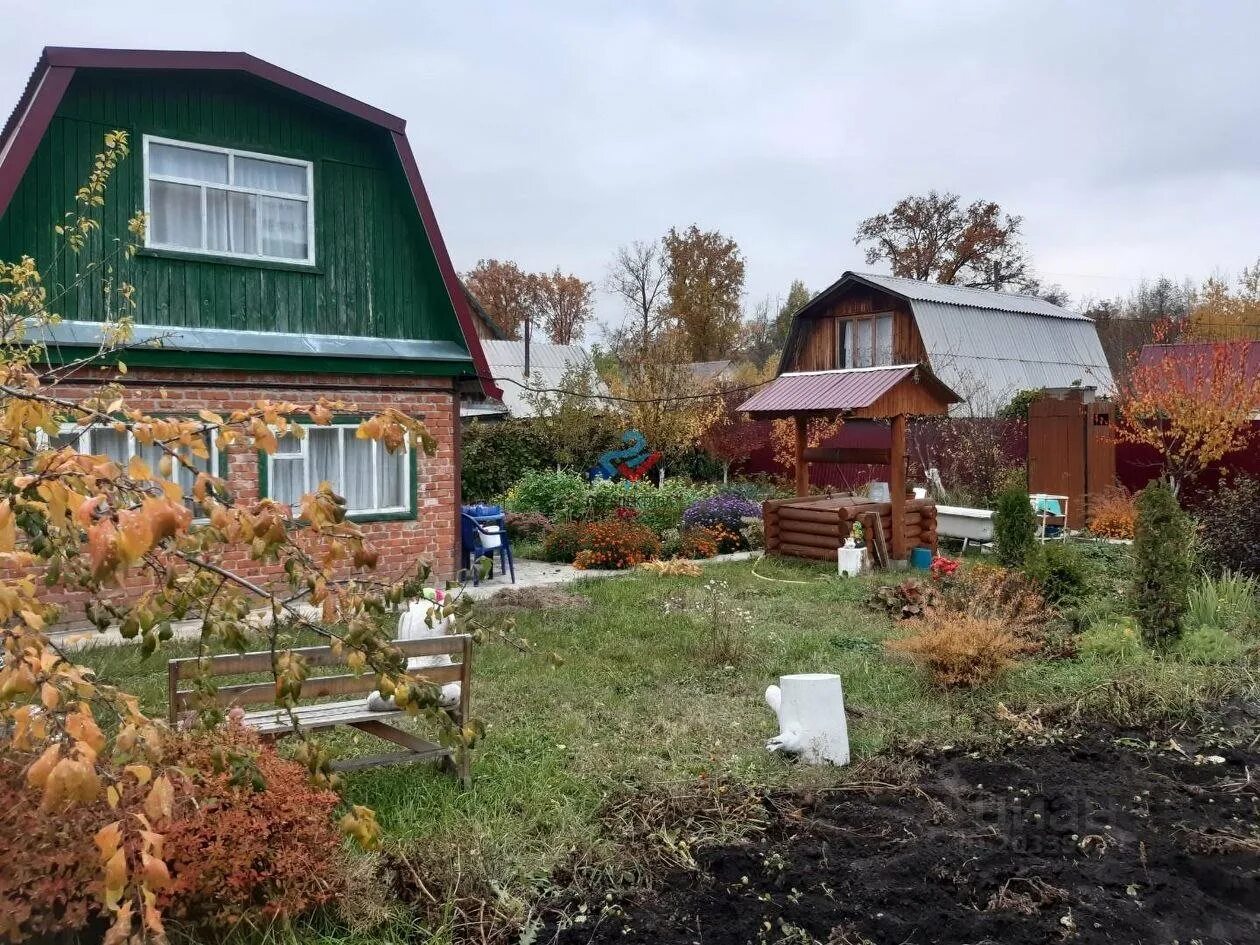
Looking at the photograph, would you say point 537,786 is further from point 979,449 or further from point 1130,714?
point 979,449

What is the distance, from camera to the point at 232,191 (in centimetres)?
983

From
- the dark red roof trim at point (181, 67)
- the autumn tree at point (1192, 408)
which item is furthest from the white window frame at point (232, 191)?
the autumn tree at point (1192, 408)

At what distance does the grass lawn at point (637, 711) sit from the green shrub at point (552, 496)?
6838 millimetres

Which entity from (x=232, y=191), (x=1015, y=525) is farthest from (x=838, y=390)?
(x=232, y=191)

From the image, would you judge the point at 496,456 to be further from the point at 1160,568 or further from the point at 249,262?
the point at 1160,568

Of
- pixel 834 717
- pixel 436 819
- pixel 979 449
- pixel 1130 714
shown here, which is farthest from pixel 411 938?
pixel 979 449

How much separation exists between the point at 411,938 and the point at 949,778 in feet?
9.69

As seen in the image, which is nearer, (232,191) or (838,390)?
(232,191)

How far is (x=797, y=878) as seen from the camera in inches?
153

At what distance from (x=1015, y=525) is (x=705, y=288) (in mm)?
33236

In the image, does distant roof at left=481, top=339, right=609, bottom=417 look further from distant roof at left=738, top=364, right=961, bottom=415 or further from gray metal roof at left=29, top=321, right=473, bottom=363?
gray metal roof at left=29, top=321, right=473, bottom=363

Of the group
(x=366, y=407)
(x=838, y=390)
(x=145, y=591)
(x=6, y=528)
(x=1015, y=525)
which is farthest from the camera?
(x=838, y=390)

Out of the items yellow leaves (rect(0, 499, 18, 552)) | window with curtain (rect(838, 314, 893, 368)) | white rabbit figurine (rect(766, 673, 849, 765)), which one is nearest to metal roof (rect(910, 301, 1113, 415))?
window with curtain (rect(838, 314, 893, 368))

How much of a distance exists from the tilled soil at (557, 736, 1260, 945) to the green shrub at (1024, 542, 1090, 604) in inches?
170
